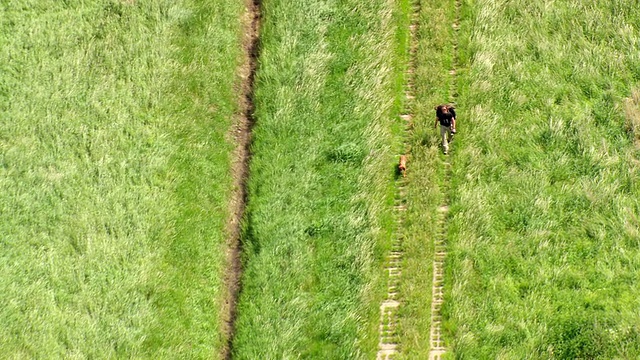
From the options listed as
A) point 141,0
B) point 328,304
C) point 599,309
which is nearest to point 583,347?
point 599,309

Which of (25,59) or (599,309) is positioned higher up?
(25,59)

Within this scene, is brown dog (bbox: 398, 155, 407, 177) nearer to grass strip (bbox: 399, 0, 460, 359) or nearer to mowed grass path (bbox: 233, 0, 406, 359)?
grass strip (bbox: 399, 0, 460, 359)

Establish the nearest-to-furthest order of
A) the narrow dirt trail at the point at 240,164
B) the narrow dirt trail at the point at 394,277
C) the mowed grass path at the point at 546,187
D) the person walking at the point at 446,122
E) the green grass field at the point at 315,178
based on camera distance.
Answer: the mowed grass path at the point at 546,187 → the green grass field at the point at 315,178 → the narrow dirt trail at the point at 394,277 → the narrow dirt trail at the point at 240,164 → the person walking at the point at 446,122

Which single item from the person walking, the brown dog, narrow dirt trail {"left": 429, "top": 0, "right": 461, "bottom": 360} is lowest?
narrow dirt trail {"left": 429, "top": 0, "right": 461, "bottom": 360}

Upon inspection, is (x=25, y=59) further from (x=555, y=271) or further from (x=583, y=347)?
(x=583, y=347)

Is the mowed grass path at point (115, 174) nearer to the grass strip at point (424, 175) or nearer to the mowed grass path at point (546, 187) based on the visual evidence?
the grass strip at point (424, 175)

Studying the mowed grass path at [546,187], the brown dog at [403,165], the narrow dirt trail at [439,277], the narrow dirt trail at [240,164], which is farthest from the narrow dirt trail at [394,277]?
the narrow dirt trail at [240,164]

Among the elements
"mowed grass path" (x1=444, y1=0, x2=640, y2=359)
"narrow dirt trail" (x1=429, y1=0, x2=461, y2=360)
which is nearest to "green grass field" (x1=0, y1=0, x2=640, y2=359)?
"mowed grass path" (x1=444, y1=0, x2=640, y2=359)
